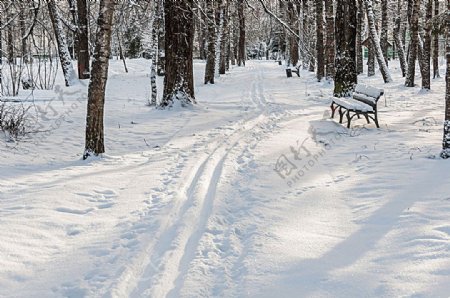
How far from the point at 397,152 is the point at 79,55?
13790 millimetres

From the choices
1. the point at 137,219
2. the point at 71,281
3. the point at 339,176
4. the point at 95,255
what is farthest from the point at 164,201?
the point at 339,176

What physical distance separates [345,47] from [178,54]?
15.4ft

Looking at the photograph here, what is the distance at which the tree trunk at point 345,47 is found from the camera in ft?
38.5

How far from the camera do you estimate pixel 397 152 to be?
24.4ft

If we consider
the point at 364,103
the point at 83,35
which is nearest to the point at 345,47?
the point at 364,103

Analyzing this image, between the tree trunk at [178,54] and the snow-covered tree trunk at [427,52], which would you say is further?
the snow-covered tree trunk at [427,52]

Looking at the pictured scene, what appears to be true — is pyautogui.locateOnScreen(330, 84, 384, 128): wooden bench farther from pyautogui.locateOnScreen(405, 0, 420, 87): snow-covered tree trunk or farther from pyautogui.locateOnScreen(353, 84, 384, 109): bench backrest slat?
pyautogui.locateOnScreen(405, 0, 420, 87): snow-covered tree trunk

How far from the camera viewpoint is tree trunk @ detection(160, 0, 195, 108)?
11609 mm

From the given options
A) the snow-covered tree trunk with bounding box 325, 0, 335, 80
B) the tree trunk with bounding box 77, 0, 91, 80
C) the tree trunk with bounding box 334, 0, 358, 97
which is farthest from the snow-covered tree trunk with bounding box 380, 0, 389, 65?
the tree trunk with bounding box 77, 0, 91, 80

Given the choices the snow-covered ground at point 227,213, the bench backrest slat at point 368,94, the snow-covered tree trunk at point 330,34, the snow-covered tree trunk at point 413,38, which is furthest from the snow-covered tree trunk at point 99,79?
the snow-covered tree trunk at point 330,34

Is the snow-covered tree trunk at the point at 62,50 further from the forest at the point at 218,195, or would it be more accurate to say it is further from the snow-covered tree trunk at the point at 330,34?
the snow-covered tree trunk at the point at 330,34

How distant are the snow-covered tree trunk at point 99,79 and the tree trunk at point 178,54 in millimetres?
4707

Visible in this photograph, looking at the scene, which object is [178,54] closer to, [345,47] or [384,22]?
[345,47]

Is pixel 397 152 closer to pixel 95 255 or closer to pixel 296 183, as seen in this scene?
pixel 296 183
